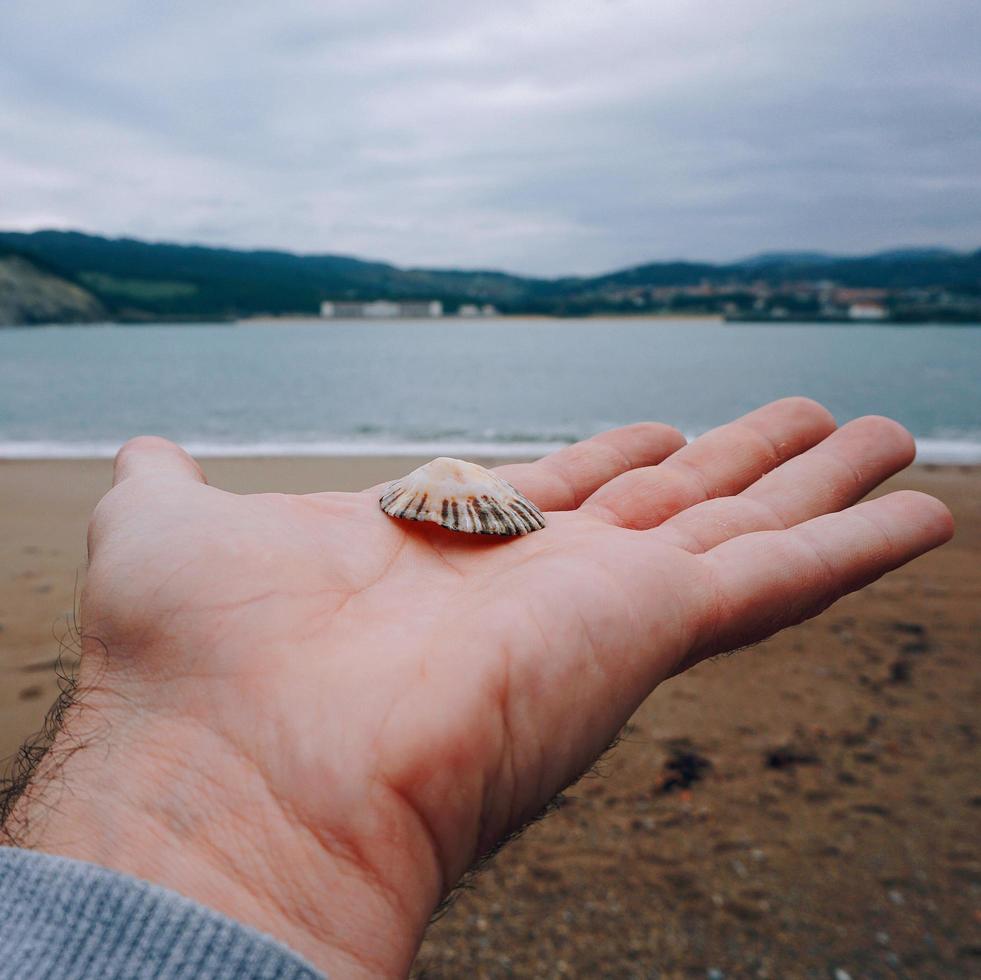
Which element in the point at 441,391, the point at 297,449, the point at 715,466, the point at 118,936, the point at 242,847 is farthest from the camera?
the point at 441,391

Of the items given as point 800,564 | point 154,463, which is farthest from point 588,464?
point 154,463

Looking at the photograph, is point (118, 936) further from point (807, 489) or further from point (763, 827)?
point (763, 827)

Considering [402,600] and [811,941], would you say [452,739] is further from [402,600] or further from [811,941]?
[811,941]

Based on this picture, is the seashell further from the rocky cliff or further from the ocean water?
the rocky cliff

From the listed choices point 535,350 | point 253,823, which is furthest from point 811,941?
point 535,350

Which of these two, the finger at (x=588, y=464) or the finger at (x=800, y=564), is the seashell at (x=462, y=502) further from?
the finger at (x=800, y=564)

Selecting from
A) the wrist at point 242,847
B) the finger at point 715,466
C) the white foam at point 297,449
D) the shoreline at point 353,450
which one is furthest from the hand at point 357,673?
the white foam at point 297,449

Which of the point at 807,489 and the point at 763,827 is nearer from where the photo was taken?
the point at 807,489
